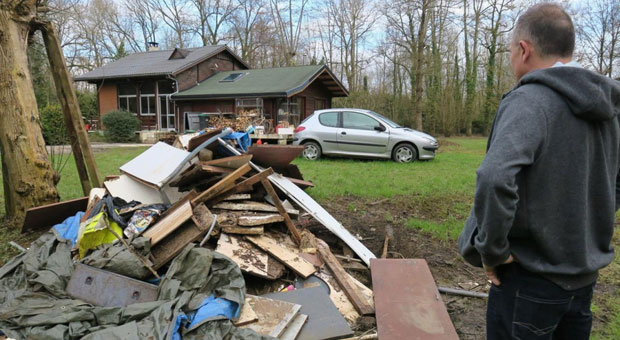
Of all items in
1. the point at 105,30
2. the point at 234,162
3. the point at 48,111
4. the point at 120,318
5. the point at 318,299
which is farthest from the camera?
the point at 105,30

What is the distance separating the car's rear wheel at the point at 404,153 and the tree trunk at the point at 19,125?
8.60 meters

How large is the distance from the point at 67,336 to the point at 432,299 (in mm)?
2763

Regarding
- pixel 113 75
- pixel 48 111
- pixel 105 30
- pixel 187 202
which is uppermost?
pixel 105 30

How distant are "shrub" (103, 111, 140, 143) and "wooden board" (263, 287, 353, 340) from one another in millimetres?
19586

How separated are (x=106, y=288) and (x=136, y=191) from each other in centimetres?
182

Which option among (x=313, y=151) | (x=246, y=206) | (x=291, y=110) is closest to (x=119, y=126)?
(x=291, y=110)

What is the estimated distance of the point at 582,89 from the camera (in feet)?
4.60

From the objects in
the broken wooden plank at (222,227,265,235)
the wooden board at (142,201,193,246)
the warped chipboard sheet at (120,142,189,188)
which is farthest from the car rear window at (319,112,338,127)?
the wooden board at (142,201,193,246)

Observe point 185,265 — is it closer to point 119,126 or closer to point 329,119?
point 329,119

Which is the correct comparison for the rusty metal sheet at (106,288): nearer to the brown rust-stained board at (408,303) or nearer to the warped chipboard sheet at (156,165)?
the warped chipboard sheet at (156,165)

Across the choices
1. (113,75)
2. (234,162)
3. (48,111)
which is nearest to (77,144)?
(234,162)

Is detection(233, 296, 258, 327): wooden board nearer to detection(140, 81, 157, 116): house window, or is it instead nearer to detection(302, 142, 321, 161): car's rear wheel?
detection(302, 142, 321, 161): car's rear wheel

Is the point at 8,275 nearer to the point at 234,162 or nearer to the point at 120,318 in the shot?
the point at 120,318

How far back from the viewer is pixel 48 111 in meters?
18.8
